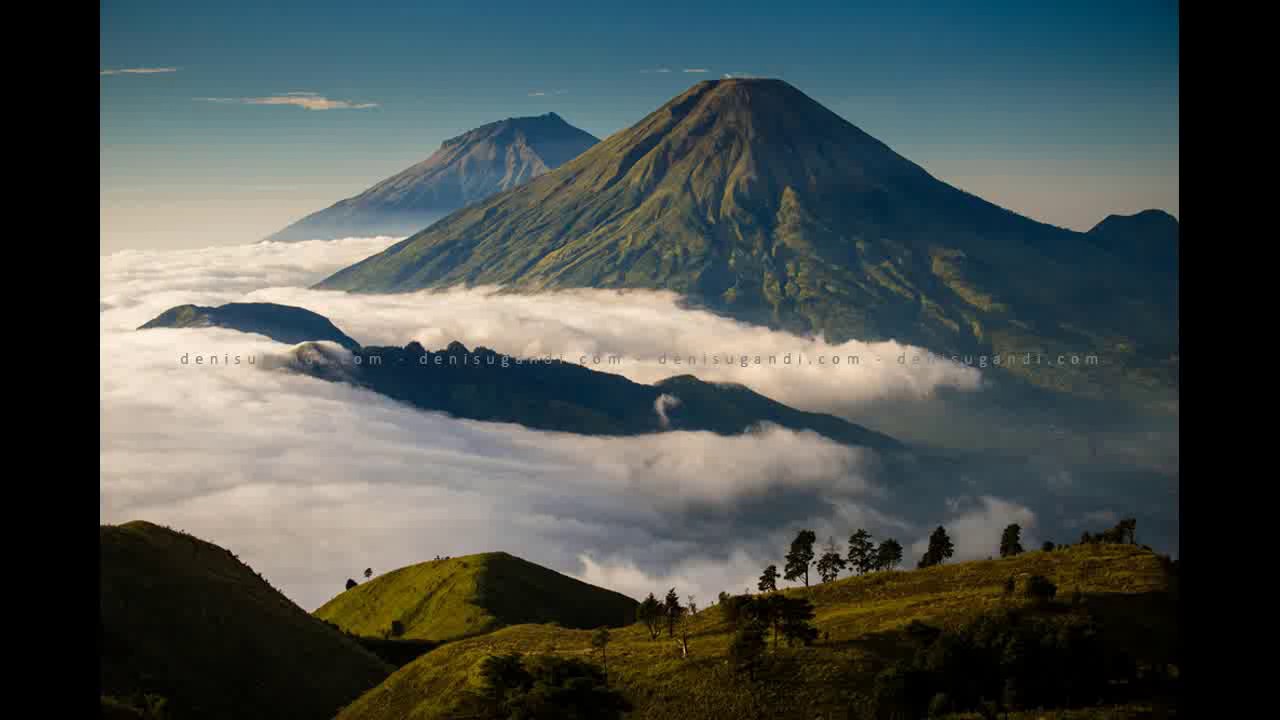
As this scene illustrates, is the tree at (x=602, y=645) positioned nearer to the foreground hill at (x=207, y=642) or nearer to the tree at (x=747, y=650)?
the tree at (x=747, y=650)

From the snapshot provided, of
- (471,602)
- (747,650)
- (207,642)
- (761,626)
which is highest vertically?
(761,626)

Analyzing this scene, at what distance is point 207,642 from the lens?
72.4 m

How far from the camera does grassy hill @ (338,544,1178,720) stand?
51.0 metres

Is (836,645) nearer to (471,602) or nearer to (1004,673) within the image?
(1004,673)

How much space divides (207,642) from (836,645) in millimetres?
41565

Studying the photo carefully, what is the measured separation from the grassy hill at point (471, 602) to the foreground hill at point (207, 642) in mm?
28229

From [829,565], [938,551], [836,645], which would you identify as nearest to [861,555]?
[829,565]

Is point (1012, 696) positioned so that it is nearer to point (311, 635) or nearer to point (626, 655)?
point (626, 655)

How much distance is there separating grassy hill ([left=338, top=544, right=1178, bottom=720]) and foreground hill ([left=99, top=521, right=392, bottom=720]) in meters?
7.24

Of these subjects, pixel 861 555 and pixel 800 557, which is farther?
pixel 861 555

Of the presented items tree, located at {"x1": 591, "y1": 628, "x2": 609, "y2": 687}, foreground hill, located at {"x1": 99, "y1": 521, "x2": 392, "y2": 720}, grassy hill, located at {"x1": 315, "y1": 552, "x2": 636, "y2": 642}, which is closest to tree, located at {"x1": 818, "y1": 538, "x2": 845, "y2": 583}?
grassy hill, located at {"x1": 315, "y1": 552, "x2": 636, "y2": 642}

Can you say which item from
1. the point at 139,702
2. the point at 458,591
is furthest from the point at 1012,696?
the point at 458,591

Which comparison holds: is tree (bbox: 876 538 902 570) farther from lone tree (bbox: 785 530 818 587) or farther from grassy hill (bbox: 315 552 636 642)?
grassy hill (bbox: 315 552 636 642)
